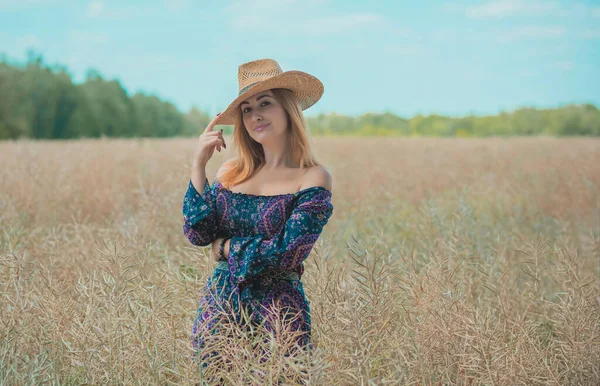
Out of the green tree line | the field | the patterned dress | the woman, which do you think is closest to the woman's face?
the woman

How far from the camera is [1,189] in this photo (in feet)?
20.9

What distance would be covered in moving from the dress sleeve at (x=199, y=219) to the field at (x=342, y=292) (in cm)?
15

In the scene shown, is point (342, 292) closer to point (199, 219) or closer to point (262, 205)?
point (262, 205)

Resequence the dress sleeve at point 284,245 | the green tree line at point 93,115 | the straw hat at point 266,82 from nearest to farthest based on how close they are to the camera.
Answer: the dress sleeve at point 284,245
the straw hat at point 266,82
the green tree line at point 93,115

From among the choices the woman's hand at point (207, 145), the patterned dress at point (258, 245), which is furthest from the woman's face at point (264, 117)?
the patterned dress at point (258, 245)

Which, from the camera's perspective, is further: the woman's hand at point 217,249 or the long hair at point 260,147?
the long hair at point 260,147

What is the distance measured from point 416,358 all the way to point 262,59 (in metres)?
1.35

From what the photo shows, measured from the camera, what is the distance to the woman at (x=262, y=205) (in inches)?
92.9

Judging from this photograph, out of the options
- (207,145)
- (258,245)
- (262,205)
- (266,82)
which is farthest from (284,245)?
(266,82)

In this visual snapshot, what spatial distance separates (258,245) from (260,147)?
576 millimetres

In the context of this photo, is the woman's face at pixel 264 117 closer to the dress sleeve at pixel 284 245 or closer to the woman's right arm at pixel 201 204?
the woman's right arm at pixel 201 204

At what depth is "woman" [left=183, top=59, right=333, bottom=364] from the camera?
2.36 metres

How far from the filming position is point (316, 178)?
2.50 meters

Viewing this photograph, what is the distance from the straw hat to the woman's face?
0.04m
